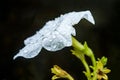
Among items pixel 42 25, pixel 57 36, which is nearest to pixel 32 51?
pixel 57 36

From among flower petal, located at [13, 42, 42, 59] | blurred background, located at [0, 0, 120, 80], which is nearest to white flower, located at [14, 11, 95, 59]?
flower petal, located at [13, 42, 42, 59]

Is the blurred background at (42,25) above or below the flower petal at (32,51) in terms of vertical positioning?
above

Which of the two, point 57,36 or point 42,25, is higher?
point 42,25

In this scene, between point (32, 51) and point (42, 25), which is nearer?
point (32, 51)

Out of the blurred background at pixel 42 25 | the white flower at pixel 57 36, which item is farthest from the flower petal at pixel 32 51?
the blurred background at pixel 42 25

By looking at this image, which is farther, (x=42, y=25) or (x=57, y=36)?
(x=42, y=25)

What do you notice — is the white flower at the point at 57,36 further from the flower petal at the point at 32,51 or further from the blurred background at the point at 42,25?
the blurred background at the point at 42,25

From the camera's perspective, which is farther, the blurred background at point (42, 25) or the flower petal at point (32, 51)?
the blurred background at point (42, 25)

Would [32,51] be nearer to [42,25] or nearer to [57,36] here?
[57,36]

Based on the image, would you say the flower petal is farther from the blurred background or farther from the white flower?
the blurred background

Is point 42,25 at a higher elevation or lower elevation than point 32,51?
higher
